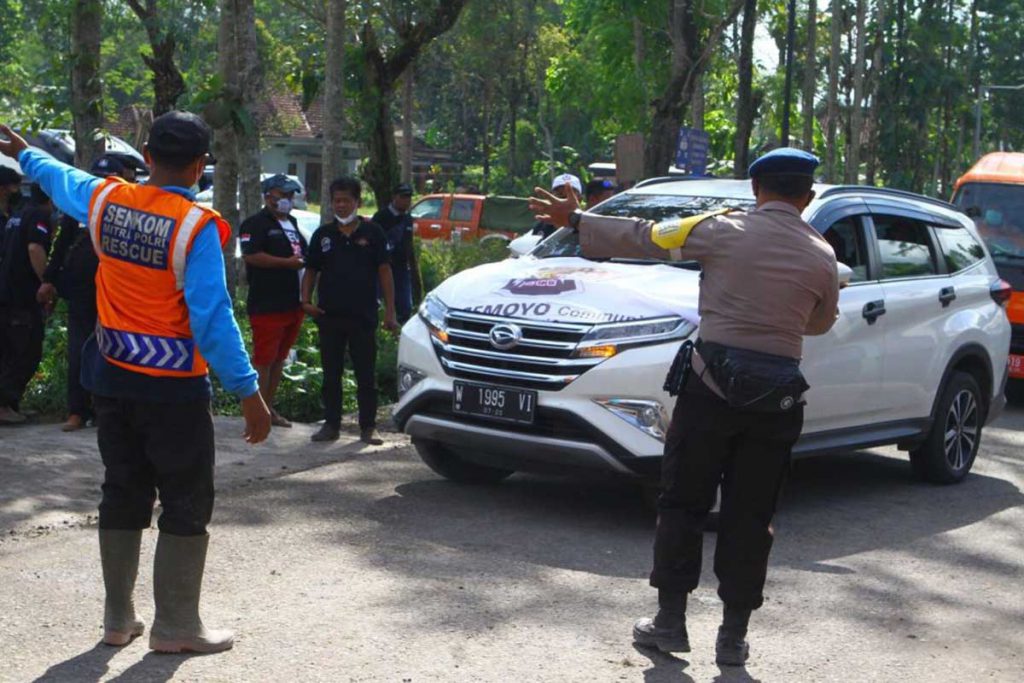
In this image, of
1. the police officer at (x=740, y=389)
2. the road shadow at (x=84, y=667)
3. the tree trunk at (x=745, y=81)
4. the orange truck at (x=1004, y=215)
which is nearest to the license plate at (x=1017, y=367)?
the orange truck at (x=1004, y=215)

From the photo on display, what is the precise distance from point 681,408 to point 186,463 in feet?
5.93

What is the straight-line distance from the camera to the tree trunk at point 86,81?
13914 millimetres

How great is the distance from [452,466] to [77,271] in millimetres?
2617

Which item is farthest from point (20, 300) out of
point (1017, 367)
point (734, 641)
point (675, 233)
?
point (1017, 367)

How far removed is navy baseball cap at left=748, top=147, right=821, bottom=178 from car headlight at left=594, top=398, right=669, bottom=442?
1992 mm

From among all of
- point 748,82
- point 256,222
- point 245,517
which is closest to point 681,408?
point 245,517

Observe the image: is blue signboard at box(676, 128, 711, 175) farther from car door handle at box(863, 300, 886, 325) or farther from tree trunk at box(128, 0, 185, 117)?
car door handle at box(863, 300, 886, 325)

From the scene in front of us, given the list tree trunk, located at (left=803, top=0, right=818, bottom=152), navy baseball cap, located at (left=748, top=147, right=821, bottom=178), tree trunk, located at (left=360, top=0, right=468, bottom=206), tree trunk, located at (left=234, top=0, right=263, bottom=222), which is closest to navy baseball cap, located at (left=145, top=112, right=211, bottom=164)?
navy baseball cap, located at (left=748, top=147, right=821, bottom=178)

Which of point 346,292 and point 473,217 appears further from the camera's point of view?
point 473,217

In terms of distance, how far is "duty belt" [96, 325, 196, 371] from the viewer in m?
5.12

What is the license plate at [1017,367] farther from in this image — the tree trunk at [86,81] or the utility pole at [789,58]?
the utility pole at [789,58]

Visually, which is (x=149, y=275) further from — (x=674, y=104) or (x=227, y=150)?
(x=674, y=104)

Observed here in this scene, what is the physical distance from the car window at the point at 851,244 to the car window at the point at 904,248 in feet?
0.67

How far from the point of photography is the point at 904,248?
9.41 meters
